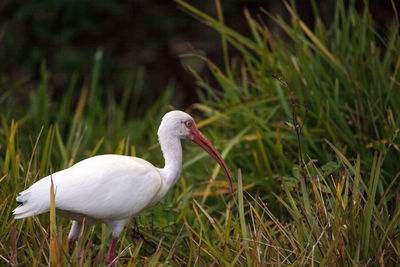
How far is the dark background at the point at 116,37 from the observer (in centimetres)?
743

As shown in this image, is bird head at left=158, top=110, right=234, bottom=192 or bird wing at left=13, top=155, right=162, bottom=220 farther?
bird head at left=158, top=110, right=234, bottom=192

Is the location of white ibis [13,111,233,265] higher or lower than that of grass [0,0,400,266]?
higher

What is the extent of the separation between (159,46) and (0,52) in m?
2.10

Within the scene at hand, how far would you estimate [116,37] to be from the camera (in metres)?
8.77

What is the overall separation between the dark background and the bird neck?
4.19 metres

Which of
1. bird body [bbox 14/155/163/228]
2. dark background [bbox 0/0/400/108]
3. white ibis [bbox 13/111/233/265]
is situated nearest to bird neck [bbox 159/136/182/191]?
white ibis [bbox 13/111/233/265]

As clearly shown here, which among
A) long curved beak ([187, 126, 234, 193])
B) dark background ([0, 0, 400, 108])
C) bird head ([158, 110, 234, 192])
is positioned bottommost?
dark background ([0, 0, 400, 108])

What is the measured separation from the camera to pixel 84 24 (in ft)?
24.7

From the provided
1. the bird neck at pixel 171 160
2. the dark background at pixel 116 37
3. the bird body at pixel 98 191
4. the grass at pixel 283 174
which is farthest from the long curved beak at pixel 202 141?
the dark background at pixel 116 37

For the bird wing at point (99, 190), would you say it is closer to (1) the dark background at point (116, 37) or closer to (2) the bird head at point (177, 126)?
(2) the bird head at point (177, 126)

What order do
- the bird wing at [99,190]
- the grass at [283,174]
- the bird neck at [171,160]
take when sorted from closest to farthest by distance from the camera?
the grass at [283,174] < the bird wing at [99,190] < the bird neck at [171,160]

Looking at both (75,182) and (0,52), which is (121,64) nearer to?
(0,52)

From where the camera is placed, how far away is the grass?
8.81 feet

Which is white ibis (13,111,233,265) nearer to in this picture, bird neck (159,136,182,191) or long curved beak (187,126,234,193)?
bird neck (159,136,182,191)
